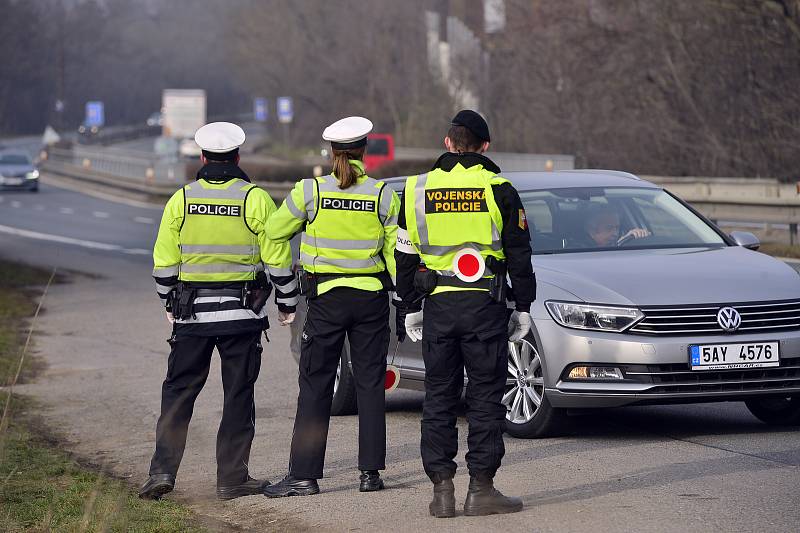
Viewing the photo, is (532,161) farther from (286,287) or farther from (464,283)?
(464,283)

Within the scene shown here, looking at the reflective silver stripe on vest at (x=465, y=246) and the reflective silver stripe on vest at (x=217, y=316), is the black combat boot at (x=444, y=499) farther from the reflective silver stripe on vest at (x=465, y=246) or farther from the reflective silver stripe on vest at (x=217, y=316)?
the reflective silver stripe on vest at (x=217, y=316)

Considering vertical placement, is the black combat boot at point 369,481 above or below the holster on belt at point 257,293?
below

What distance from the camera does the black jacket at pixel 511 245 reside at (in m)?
6.31

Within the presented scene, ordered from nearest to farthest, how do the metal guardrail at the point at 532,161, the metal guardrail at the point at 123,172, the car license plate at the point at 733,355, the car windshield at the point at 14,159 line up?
1. the car license plate at the point at 733,355
2. the metal guardrail at the point at 532,161
3. the metal guardrail at the point at 123,172
4. the car windshield at the point at 14,159

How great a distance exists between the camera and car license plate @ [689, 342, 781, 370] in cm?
778

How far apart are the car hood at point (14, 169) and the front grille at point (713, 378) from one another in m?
48.6

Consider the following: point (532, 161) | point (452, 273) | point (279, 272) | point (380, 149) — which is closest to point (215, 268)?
point (279, 272)

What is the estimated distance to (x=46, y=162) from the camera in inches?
2717

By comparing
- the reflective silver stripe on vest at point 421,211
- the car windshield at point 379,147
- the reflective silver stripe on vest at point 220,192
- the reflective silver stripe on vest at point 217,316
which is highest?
the car windshield at point 379,147

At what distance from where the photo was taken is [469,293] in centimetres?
634

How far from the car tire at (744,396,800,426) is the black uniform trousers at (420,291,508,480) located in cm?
267

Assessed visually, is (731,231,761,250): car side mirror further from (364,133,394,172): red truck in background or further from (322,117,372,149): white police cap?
(364,133,394,172): red truck in background

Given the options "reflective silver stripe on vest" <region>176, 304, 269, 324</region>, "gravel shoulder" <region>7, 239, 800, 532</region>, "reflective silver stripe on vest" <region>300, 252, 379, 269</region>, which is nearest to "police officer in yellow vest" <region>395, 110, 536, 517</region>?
"gravel shoulder" <region>7, 239, 800, 532</region>

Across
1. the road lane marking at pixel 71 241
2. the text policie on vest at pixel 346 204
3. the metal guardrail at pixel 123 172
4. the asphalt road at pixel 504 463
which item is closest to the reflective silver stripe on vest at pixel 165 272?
the text policie on vest at pixel 346 204
